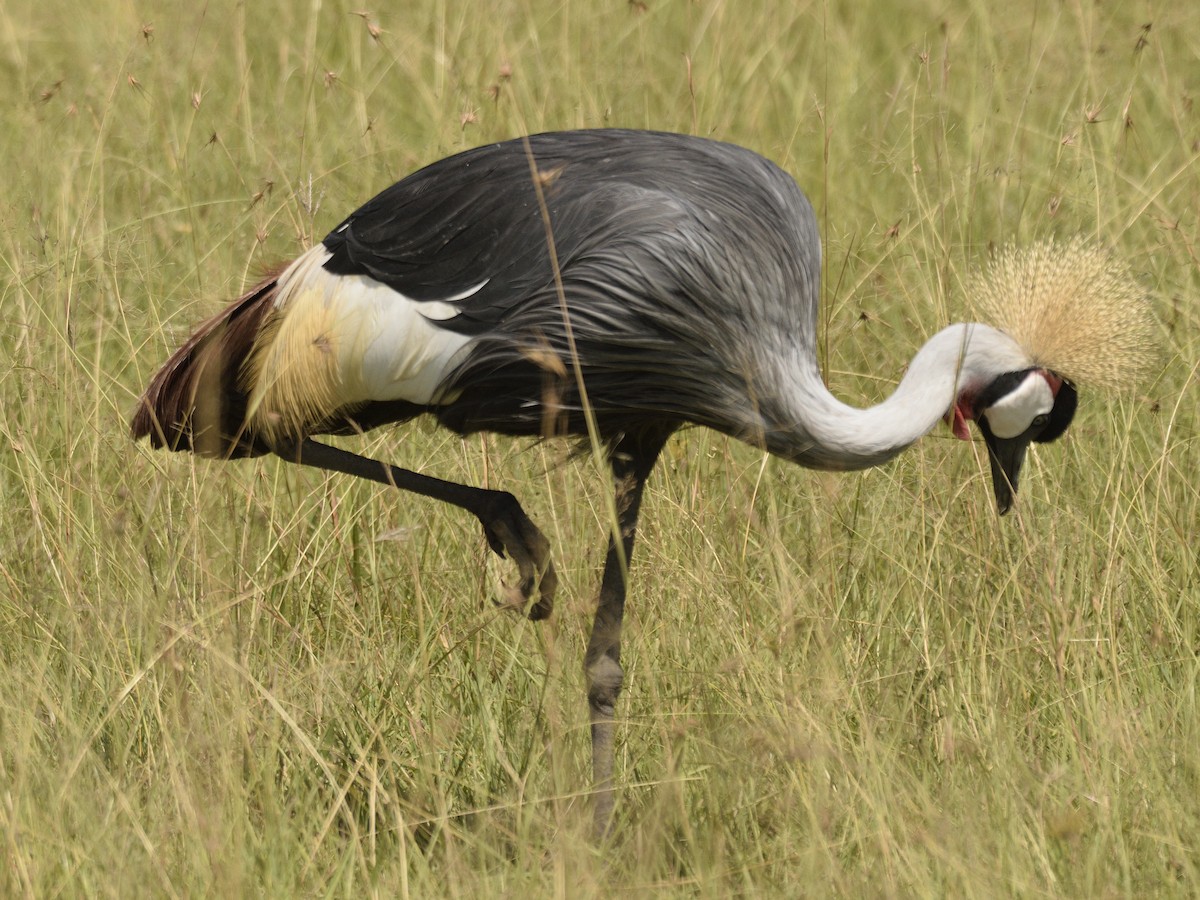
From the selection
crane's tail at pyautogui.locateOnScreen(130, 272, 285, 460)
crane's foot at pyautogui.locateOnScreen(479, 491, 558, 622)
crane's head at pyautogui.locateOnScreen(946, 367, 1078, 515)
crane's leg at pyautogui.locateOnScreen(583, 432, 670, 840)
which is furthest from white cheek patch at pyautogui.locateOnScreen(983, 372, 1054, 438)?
crane's tail at pyautogui.locateOnScreen(130, 272, 285, 460)

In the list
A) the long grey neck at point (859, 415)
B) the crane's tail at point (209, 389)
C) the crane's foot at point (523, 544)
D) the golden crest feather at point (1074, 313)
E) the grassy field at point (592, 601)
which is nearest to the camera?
the grassy field at point (592, 601)

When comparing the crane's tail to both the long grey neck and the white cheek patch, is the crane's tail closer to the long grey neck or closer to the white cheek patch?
the long grey neck

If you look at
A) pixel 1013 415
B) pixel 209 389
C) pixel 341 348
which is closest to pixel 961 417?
pixel 1013 415

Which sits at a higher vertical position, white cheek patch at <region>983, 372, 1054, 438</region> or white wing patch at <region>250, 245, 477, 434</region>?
white cheek patch at <region>983, 372, 1054, 438</region>

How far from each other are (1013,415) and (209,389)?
1242 millimetres

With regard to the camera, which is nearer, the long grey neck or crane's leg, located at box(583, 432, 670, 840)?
the long grey neck

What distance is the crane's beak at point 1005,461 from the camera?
2.58 meters

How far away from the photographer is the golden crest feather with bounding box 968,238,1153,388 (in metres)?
2.59

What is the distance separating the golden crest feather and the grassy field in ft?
0.59

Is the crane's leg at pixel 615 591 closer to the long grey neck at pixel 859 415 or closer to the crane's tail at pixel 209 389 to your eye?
the long grey neck at pixel 859 415

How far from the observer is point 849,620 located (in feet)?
8.83

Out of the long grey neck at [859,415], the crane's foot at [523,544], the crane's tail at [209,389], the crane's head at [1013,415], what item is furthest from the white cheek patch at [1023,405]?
the crane's tail at [209,389]

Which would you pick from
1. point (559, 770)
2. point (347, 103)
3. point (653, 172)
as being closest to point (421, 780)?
point (559, 770)

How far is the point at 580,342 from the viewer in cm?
246
